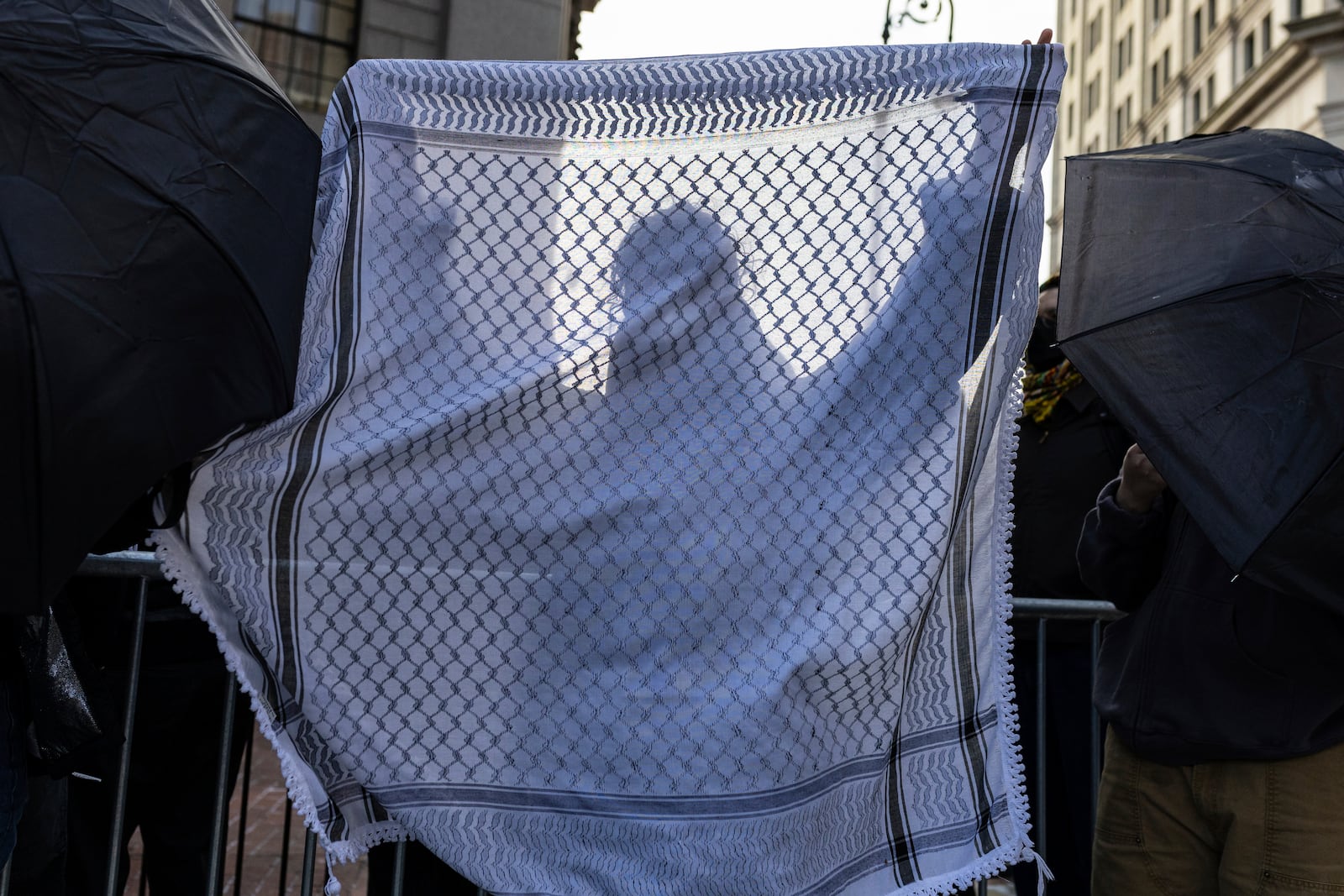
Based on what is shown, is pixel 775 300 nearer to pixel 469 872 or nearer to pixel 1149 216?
pixel 1149 216

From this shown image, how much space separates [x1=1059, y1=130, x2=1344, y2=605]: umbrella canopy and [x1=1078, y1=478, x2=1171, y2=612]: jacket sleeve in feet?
1.62

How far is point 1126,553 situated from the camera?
271 cm

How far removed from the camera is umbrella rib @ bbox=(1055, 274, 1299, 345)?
2260 millimetres

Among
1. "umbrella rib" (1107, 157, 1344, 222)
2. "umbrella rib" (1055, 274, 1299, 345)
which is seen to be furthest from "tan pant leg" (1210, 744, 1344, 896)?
"umbrella rib" (1107, 157, 1344, 222)

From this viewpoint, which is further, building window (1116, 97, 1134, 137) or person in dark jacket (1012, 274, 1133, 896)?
building window (1116, 97, 1134, 137)

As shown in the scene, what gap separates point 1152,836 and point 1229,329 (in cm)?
111

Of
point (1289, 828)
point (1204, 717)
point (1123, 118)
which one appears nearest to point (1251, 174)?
point (1204, 717)

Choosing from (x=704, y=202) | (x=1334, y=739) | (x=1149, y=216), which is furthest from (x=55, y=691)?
(x=1334, y=739)

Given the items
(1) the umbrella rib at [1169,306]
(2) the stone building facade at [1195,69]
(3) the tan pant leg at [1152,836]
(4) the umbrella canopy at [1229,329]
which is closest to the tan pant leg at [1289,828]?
(3) the tan pant leg at [1152,836]

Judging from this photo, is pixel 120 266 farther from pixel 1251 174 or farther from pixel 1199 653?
pixel 1199 653

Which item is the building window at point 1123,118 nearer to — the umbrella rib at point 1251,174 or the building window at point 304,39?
the building window at point 304,39

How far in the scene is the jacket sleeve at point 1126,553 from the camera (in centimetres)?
270

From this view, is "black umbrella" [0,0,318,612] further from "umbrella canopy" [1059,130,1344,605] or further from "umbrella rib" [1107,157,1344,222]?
"umbrella rib" [1107,157,1344,222]

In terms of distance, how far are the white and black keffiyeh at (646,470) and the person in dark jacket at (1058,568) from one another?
138 centimetres
